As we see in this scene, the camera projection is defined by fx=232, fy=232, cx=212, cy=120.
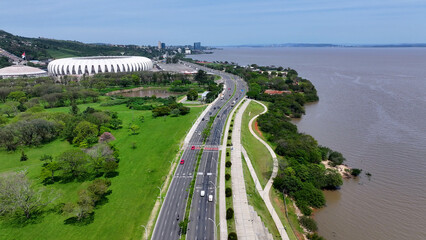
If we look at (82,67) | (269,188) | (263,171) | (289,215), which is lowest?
(289,215)

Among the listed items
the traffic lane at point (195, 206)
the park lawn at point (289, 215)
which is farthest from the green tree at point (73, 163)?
the park lawn at point (289, 215)

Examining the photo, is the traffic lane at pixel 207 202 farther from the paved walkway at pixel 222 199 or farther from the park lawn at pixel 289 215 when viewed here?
the park lawn at pixel 289 215

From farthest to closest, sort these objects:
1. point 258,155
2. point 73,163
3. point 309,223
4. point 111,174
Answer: point 258,155, point 111,174, point 73,163, point 309,223

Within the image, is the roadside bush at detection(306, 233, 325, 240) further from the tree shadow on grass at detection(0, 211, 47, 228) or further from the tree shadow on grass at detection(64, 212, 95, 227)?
the tree shadow on grass at detection(0, 211, 47, 228)

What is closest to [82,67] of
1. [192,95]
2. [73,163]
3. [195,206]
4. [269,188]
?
[192,95]

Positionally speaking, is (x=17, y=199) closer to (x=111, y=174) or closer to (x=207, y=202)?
(x=111, y=174)

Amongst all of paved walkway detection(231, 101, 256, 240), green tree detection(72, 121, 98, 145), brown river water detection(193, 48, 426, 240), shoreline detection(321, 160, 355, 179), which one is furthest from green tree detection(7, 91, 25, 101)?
shoreline detection(321, 160, 355, 179)

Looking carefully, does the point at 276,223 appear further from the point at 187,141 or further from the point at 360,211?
the point at 187,141
